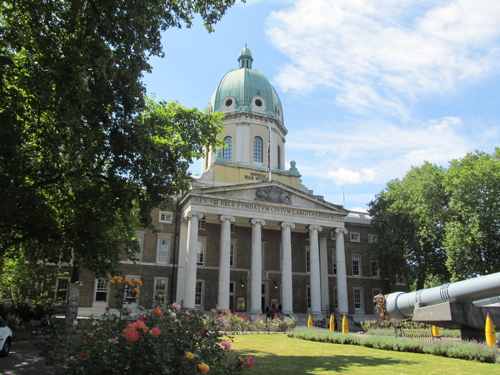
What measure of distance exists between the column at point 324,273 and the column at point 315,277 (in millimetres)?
3408

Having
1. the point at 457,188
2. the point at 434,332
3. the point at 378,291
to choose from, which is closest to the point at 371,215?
the point at 378,291

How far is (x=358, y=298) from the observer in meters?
43.0

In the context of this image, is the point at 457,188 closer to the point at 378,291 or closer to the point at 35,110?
the point at 378,291

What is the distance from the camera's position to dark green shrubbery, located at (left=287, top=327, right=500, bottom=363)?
11867mm

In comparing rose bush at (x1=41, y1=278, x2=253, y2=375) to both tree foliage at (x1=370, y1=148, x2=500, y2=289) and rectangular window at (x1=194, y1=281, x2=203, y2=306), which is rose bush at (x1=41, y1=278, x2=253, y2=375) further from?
tree foliage at (x1=370, y1=148, x2=500, y2=289)

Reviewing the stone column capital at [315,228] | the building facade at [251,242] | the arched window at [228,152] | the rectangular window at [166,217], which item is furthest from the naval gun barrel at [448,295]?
the arched window at [228,152]

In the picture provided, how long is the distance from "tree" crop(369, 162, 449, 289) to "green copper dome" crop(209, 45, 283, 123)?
15548mm

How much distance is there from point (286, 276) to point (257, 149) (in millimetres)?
15349

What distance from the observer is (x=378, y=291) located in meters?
44.0

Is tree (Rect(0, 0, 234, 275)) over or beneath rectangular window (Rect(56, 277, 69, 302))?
over

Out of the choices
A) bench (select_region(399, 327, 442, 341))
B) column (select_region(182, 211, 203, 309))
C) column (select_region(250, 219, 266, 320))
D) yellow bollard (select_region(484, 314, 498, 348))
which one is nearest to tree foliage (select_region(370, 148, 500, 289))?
column (select_region(250, 219, 266, 320))

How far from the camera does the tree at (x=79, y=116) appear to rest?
11211 mm

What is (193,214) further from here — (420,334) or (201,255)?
(420,334)

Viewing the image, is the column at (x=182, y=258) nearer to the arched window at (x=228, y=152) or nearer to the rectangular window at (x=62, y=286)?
the rectangular window at (x=62, y=286)
